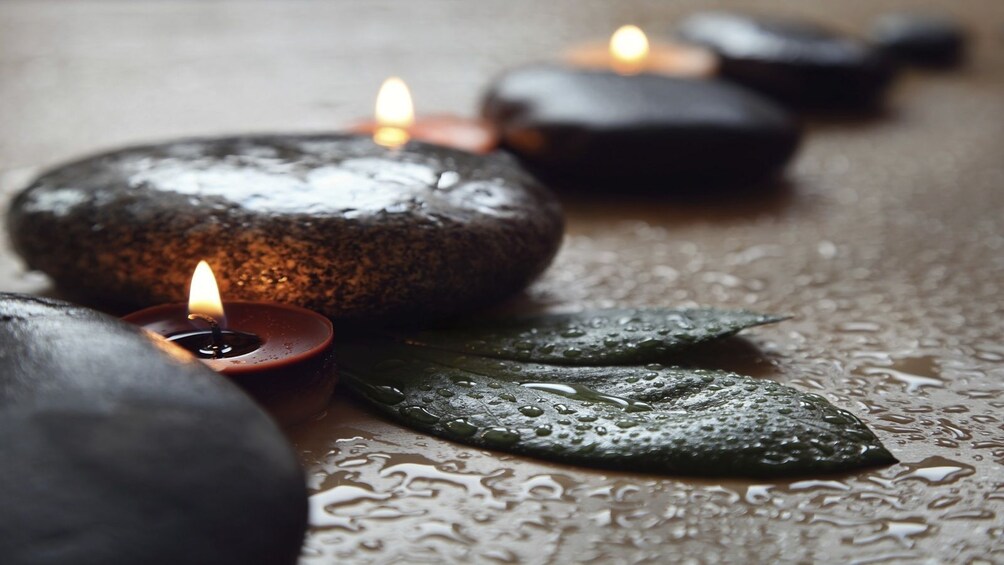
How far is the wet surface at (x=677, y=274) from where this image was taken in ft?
2.98

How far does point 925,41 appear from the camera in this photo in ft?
10.3

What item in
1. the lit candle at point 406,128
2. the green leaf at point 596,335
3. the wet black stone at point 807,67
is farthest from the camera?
the wet black stone at point 807,67

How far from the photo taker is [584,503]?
940 mm

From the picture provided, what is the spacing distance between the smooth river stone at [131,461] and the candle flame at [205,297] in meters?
0.16

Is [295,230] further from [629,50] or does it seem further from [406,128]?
[629,50]

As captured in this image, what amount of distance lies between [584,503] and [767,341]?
0.46 metres

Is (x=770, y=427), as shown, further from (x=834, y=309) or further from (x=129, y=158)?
(x=129, y=158)

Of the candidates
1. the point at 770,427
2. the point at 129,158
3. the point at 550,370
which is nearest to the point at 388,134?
the point at 129,158

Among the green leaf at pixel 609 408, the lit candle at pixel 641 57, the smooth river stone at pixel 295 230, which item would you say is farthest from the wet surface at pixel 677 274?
the lit candle at pixel 641 57

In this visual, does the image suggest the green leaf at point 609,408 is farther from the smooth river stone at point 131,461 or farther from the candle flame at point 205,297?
the smooth river stone at point 131,461

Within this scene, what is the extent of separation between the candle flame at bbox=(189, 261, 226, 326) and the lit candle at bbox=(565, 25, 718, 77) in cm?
130

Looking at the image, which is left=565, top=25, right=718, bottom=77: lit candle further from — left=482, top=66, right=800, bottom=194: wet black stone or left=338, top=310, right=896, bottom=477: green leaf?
left=338, top=310, right=896, bottom=477: green leaf

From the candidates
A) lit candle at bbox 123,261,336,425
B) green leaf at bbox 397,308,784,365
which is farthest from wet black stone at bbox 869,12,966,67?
lit candle at bbox 123,261,336,425

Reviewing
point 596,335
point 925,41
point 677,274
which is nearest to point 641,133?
point 677,274
